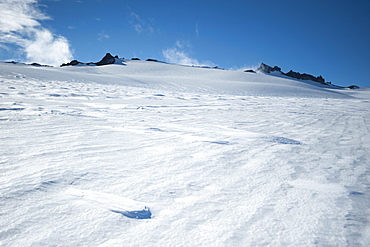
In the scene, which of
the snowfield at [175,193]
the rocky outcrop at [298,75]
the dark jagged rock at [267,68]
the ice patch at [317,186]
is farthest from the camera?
the rocky outcrop at [298,75]

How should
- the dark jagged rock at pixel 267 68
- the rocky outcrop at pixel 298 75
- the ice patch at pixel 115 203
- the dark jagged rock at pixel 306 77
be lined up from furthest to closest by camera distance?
the dark jagged rock at pixel 306 77
the rocky outcrop at pixel 298 75
the dark jagged rock at pixel 267 68
the ice patch at pixel 115 203

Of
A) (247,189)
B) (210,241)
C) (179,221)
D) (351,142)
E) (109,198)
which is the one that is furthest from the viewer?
(351,142)

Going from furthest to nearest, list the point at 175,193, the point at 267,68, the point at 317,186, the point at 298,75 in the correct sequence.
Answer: the point at 298,75
the point at 267,68
the point at 317,186
the point at 175,193

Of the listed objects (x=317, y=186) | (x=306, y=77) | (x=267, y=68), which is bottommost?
(x=317, y=186)

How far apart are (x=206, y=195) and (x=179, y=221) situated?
279 millimetres

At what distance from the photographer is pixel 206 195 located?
3.72 feet

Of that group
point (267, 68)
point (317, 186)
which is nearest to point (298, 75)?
point (267, 68)

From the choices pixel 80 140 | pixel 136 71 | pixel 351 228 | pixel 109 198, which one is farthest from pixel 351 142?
pixel 136 71

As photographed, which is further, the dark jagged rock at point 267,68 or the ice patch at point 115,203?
the dark jagged rock at point 267,68

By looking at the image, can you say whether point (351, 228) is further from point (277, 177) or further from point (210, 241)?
point (210, 241)

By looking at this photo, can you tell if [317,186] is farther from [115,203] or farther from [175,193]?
[115,203]

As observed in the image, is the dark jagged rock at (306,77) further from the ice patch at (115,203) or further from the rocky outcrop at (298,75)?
the ice patch at (115,203)

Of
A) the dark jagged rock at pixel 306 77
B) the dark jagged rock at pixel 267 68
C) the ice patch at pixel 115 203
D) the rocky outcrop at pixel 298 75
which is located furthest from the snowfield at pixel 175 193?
the dark jagged rock at pixel 306 77

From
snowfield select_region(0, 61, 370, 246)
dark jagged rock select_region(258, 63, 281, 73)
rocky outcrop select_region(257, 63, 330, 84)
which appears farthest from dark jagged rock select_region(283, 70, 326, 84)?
snowfield select_region(0, 61, 370, 246)
